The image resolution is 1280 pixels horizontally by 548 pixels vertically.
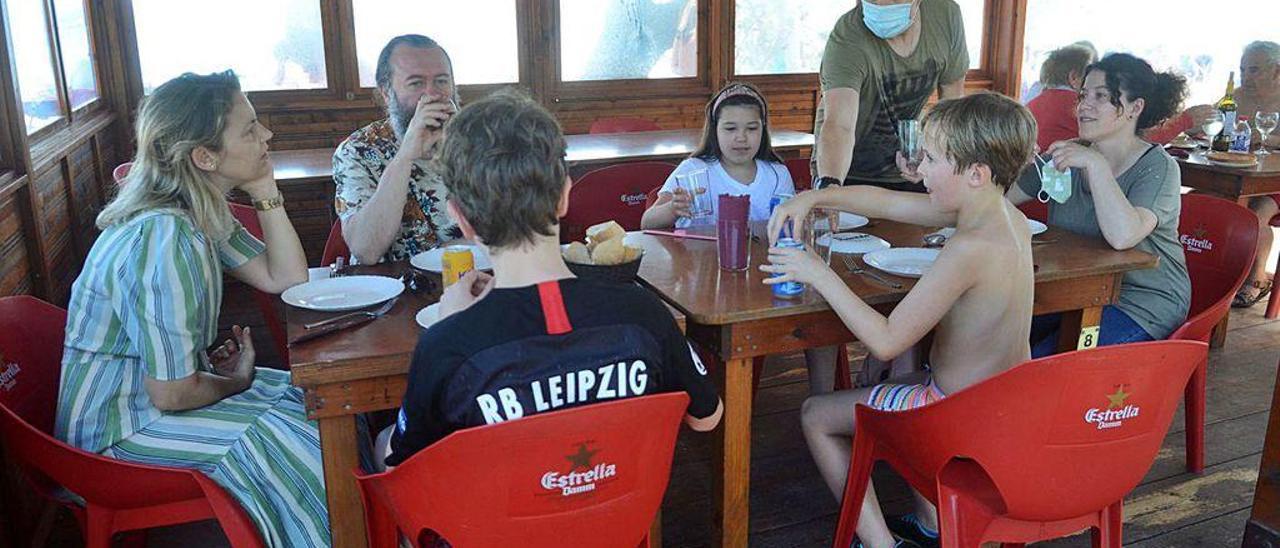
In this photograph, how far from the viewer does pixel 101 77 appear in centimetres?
471

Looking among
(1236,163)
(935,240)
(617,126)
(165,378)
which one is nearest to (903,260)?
(935,240)

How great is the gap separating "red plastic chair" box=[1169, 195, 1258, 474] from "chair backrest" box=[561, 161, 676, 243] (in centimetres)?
162

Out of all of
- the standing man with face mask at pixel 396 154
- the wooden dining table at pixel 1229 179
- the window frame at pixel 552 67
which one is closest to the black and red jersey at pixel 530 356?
the standing man with face mask at pixel 396 154

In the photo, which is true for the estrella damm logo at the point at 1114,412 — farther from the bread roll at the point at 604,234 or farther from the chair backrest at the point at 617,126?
the chair backrest at the point at 617,126

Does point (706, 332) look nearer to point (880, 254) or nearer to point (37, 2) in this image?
point (880, 254)

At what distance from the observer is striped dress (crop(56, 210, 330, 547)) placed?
1.66 meters

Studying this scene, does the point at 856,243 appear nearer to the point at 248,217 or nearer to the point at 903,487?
the point at 903,487

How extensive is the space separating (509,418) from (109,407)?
0.89 metres

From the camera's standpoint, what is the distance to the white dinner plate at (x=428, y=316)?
173 centimetres

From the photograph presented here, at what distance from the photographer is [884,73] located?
9.60 feet

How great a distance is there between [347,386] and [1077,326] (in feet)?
5.30

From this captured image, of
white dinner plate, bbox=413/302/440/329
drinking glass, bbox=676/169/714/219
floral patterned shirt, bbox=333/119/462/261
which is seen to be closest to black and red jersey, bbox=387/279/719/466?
white dinner plate, bbox=413/302/440/329

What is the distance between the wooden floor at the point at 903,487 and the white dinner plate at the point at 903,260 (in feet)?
2.38

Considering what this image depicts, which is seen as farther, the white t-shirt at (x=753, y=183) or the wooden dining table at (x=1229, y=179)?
the wooden dining table at (x=1229, y=179)
